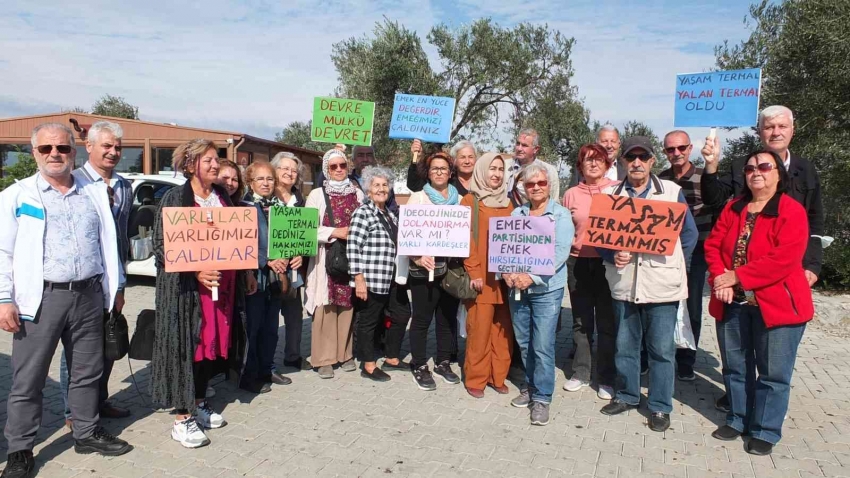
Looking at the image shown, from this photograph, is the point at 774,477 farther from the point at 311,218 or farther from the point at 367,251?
the point at 311,218

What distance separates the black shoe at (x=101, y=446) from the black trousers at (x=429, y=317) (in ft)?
7.85

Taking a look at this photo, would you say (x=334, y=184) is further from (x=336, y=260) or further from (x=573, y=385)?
(x=573, y=385)

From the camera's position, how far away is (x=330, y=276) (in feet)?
16.3

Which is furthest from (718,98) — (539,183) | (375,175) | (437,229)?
(375,175)

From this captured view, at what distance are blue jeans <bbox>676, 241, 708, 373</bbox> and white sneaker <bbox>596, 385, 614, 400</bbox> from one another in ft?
3.27

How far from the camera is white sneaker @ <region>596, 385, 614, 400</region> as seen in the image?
183 inches

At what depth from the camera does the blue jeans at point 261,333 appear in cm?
467

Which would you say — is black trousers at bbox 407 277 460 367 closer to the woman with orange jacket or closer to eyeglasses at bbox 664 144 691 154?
the woman with orange jacket

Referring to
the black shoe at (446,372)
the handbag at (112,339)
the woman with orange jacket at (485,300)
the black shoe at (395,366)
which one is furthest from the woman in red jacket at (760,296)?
the handbag at (112,339)

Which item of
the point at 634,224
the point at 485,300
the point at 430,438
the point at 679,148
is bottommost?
the point at 430,438

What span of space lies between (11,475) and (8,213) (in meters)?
1.56

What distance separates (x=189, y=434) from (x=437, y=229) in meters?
2.39

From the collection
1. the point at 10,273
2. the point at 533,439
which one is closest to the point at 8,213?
the point at 10,273

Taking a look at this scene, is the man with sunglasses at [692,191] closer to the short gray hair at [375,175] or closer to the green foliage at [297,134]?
the short gray hair at [375,175]
